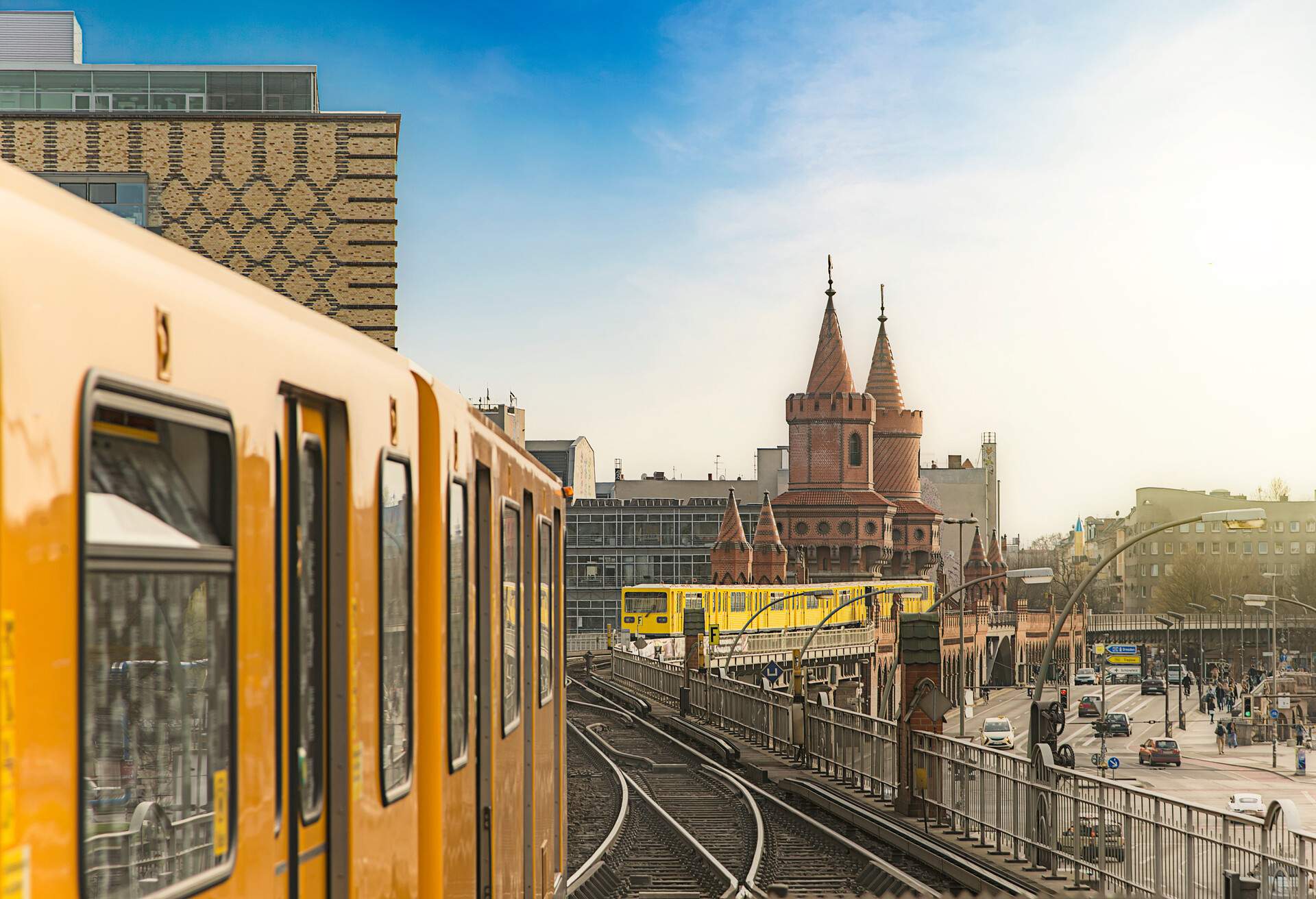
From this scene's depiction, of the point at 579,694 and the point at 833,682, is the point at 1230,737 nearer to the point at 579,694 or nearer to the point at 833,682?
the point at 833,682

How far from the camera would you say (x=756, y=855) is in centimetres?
1725

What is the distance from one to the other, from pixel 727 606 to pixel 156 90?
145 feet

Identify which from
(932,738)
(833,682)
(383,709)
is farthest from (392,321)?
(833,682)

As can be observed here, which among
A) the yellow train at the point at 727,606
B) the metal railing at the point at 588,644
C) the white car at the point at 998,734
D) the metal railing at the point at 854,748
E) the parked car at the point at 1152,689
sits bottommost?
the parked car at the point at 1152,689

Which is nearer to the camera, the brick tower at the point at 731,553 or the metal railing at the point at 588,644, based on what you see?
the metal railing at the point at 588,644

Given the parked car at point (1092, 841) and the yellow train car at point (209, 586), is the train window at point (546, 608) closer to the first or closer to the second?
the yellow train car at point (209, 586)

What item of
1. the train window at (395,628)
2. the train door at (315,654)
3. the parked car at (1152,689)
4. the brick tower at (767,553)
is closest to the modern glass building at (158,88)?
the train window at (395,628)

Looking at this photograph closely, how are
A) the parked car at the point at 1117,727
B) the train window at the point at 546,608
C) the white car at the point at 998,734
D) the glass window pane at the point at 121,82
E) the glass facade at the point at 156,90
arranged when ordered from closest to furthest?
the train window at the point at 546,608 < the glass facade at the point at 156,90 < the glass window pane at the point at 121,82 < the white car at the point at 998,734 < the parked car at the point at 1117,727

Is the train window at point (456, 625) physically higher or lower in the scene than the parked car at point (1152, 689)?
higher

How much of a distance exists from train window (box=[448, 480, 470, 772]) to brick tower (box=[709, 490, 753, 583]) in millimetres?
89471

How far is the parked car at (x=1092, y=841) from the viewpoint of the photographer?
1348 cm

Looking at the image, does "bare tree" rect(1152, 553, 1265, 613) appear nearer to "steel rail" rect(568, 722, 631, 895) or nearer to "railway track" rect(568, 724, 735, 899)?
"steel rail" rect(568, 722, 631, 895)

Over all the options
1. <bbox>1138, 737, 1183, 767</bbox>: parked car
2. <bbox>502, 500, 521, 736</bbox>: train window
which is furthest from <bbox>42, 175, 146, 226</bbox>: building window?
<bbox>1138, 737, 1183, 767</bbox>: parked car

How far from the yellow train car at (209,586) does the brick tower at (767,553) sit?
307 feet
